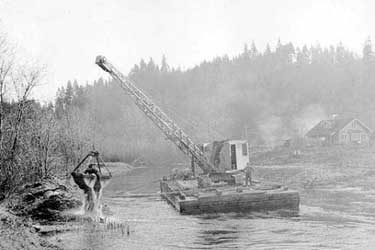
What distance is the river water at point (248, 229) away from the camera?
1700cm

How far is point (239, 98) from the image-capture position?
129 meters

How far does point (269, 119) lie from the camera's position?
377 ft

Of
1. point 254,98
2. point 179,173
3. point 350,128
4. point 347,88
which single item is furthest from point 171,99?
point 179,173

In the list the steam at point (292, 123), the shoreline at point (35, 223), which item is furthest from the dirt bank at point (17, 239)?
the steam at point (292, 123)

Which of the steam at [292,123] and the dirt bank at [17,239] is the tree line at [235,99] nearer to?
the steam at [292,123]

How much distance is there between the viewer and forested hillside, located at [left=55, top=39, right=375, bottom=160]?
10631cm

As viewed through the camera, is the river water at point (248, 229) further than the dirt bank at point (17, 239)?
Yes

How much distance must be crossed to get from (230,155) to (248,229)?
13390 mm

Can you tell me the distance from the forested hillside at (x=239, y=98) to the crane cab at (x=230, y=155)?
5072 cm

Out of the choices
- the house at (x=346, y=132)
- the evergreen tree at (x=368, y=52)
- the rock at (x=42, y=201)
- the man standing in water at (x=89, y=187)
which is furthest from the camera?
the evergreen tree at (x=368, y=52)

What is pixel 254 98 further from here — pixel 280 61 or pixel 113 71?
pixel 113 71

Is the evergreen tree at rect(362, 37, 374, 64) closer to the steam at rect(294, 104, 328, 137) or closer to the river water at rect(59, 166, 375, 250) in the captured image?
the steam at rect(294, 104, 328, 137)

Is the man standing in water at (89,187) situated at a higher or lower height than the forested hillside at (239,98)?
lower

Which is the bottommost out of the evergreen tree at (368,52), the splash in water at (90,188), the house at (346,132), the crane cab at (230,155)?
the splash in water at (90,188)
